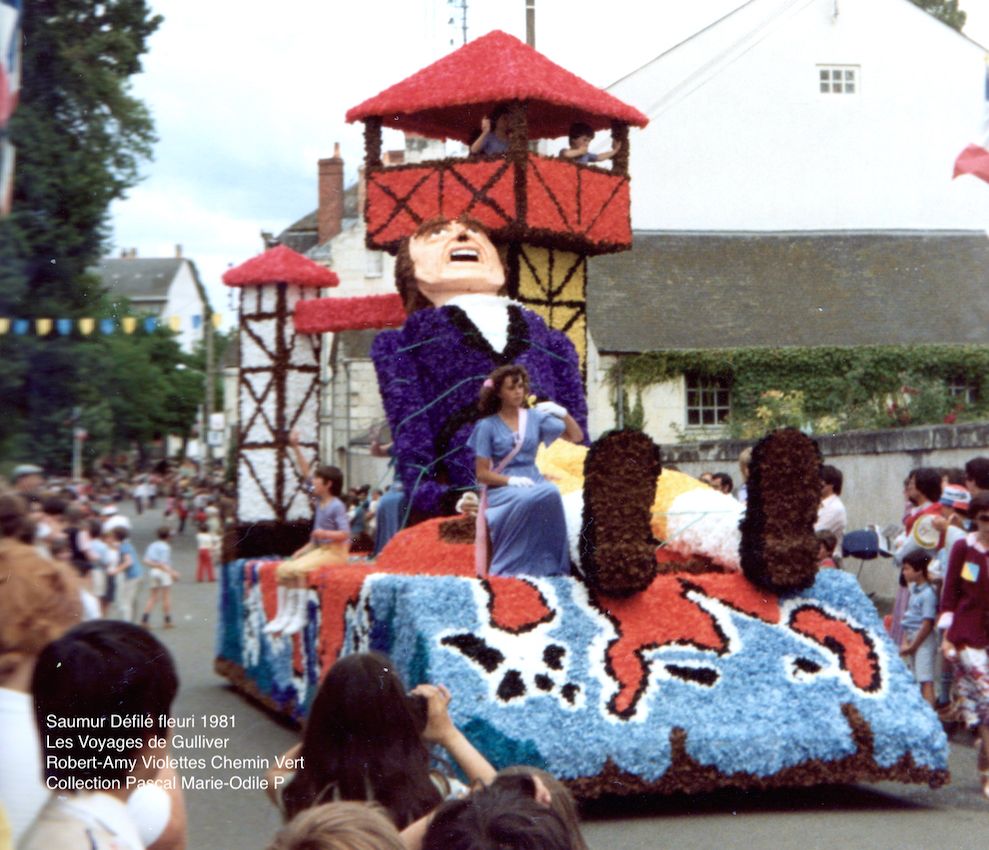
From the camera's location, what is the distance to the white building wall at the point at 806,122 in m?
36.7

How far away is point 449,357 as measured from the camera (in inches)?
430

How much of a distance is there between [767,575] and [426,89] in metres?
6.62

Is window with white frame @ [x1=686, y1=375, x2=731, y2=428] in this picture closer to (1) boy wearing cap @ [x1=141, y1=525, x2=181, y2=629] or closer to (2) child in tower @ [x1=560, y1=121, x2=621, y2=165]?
(2) child in tower @ [x1=560, y1=121, x2=621, y2=165]

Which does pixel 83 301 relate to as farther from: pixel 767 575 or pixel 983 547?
pixel 983 547

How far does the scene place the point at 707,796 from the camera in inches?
360

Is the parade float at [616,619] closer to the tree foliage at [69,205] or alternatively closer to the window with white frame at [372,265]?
the tree foliage at [69,205]

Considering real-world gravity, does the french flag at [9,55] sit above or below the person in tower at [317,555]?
above

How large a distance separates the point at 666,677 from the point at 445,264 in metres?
4.02

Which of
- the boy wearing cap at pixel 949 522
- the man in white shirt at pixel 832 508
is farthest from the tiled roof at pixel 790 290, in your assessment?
the boy wearing cap at pixel 949 522

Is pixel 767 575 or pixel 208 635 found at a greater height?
pixel 767 575

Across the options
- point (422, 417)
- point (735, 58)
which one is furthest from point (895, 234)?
point (422, 417)

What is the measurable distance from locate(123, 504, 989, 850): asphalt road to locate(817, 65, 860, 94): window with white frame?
28.4 metres

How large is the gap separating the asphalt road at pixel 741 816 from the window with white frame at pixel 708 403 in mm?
22645

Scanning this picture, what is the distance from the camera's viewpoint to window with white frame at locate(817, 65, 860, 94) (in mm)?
37312
